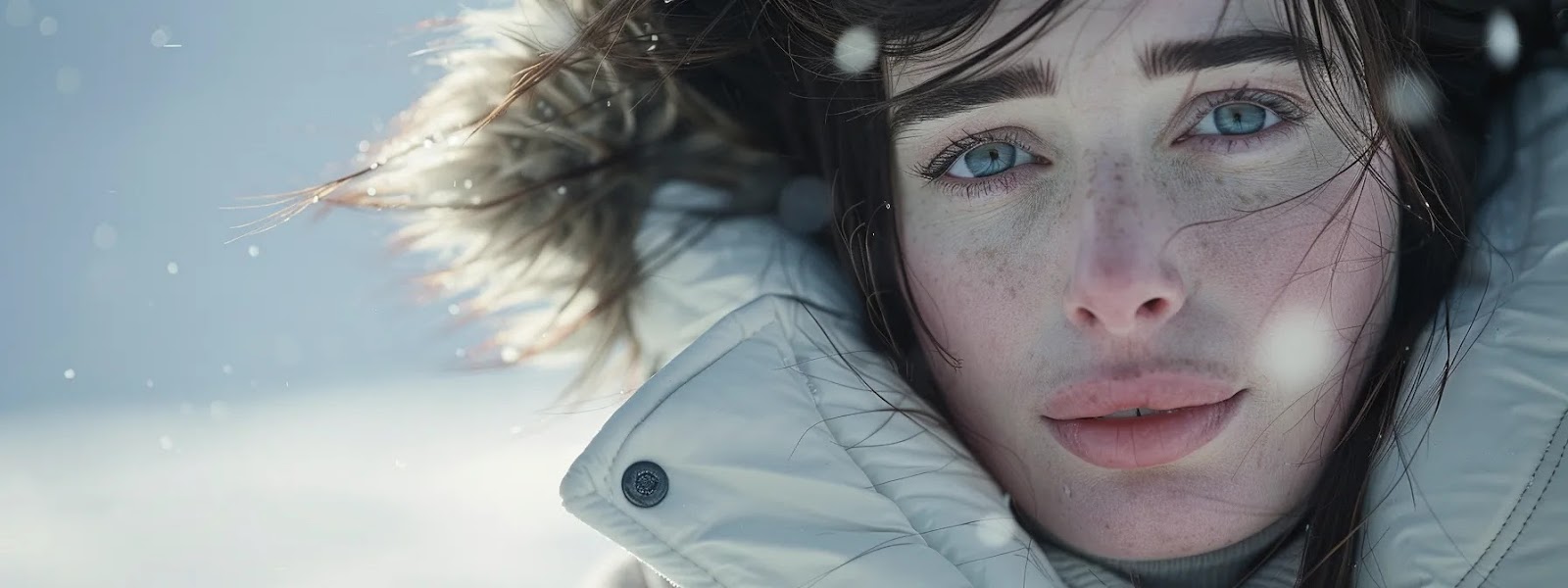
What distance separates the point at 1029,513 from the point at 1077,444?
20 centimetres

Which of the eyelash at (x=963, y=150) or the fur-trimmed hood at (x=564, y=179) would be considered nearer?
the eyelash at (x=963, y=150)

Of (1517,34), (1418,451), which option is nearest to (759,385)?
(1418,451)

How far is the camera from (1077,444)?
1840 mm

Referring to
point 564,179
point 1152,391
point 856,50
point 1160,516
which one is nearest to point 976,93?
point 856,50

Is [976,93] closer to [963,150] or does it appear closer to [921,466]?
[963,150]

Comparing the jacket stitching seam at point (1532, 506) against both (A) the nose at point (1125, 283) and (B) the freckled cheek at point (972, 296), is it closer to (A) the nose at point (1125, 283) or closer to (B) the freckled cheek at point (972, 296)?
(A) the nose at point (1125, 283)

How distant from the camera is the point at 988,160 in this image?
193 cm

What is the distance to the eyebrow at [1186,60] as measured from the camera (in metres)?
1.69

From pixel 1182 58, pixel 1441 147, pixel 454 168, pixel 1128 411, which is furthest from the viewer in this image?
pixel 454 168

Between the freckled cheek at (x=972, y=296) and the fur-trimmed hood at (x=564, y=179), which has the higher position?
the fur-trimmed hood at (x=564, y=179)

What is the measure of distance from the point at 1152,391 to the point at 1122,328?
0.10m

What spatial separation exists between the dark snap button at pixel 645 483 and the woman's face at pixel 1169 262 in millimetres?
498

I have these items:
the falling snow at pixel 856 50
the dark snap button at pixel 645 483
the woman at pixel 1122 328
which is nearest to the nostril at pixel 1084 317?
the woman at pixel 1122 328

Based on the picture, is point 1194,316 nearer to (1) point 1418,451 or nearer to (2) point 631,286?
(1) point 1418,451
